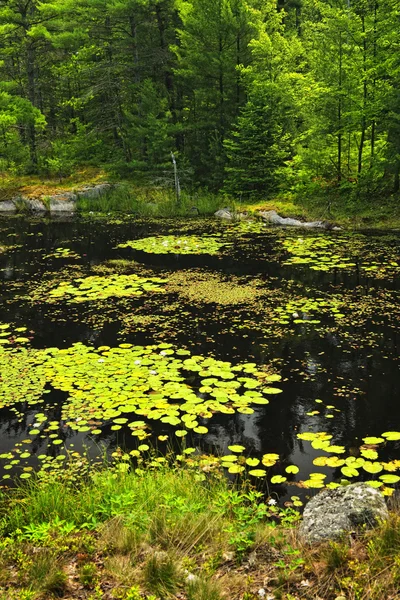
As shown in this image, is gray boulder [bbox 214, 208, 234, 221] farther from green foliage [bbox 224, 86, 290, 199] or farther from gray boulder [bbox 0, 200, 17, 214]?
gray boulder [bbox 0, 200, 17, 214]

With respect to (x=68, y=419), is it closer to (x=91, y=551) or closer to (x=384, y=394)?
(x=91, y=551)

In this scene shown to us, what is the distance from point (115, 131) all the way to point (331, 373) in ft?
81.2

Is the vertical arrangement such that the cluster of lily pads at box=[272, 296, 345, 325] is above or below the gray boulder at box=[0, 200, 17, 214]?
below

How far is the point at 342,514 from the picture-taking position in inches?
132

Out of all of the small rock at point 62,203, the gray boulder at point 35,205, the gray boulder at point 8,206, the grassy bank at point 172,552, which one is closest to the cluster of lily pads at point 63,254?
the small rock at point 62,203

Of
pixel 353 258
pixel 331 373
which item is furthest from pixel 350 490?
pixel 353 258

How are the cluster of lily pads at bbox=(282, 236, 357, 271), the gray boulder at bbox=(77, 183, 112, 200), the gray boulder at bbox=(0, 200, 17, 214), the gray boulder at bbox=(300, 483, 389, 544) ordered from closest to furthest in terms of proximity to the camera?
the gray boulder at bbox=(300, 483, 389, 544) < the cluster of lily pads at bbox=(282, 236, 357, 271) < the gray boulder at bbox=(77, 183, 112, 200) < the gray boulder at bbox=(0, 200, 17, 214)

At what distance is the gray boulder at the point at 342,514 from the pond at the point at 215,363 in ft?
2.19

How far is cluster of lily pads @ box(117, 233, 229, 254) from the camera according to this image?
1388 centimetres

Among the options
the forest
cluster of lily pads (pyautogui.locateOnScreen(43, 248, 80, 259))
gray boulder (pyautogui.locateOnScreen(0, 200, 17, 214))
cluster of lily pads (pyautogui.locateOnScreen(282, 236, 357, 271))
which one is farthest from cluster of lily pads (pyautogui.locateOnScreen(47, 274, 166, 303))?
gray boulder (pyautogui.locateOnScreen(0, 200, 17, 214))

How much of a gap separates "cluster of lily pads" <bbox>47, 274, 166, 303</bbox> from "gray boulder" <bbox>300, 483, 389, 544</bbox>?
716 centimetres

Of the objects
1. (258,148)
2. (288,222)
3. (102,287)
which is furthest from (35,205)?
(102,287)

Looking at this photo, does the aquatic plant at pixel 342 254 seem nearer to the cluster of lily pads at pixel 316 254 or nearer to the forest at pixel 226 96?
the cluster of lily pads at pixel 316 254

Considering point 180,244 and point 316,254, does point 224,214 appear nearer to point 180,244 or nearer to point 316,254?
point 180,244
